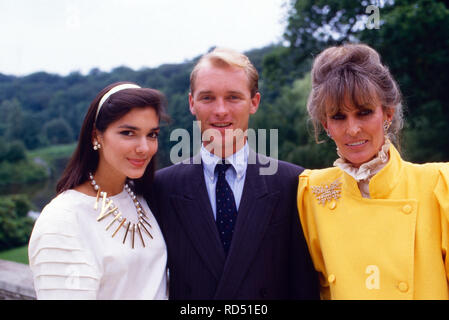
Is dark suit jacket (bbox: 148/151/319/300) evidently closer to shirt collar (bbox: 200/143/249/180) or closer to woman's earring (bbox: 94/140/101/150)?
shirt collar (bbox: 200/143/249/180)

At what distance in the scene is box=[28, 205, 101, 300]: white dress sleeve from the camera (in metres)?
2.01

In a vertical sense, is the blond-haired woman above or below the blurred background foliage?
below

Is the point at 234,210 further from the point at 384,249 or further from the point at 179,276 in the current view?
the point at 384,249

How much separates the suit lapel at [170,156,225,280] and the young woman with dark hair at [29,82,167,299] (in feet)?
0.62

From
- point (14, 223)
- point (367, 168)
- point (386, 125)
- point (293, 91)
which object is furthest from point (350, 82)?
point (293, 91)

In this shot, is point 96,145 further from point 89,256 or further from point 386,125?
point 386,125

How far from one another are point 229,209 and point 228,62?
88 cm

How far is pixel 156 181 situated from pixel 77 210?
64 centimetres

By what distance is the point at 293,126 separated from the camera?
60.7ft

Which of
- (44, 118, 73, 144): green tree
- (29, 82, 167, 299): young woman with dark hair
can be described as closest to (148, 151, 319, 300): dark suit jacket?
(29, 82, 167, 299): young woman with dark hair

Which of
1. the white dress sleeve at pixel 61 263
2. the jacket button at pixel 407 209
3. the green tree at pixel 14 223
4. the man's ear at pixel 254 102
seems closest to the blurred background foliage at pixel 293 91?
the green tree at pixel 14 223

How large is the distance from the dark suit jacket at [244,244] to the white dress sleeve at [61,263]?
53 centimetres

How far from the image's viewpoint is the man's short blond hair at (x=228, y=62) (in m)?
2.58

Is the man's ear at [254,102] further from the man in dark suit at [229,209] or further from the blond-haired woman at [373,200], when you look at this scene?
the blond-haired woman at [373,200]
